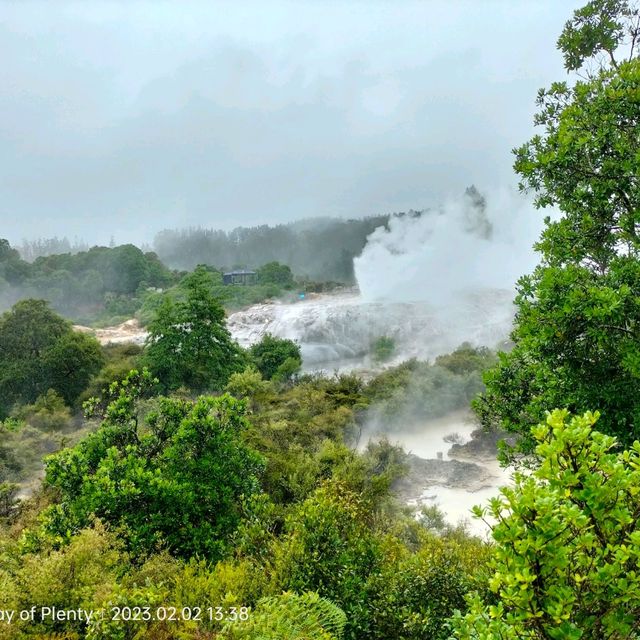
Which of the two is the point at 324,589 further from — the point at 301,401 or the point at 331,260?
the point at 331,260

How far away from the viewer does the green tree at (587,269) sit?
5027 mm

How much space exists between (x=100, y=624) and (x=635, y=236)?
7.17 metres

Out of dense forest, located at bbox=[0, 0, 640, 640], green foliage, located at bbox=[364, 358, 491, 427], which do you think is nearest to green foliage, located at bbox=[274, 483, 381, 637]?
dense forest, located at bbox=[0, 0, 640, 640]

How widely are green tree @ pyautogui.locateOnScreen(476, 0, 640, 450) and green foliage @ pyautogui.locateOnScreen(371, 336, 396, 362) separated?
28.5m

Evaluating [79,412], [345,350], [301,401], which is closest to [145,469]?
[301,401]

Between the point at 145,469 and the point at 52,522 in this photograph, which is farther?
the point at 145,469

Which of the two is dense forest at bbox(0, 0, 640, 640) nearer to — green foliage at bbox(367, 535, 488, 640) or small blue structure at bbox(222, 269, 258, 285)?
green foliage at bbox(367, 535, 488, 640)

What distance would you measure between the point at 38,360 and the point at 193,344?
10.3 metres

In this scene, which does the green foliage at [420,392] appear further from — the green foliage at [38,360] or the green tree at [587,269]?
the green foliage at [38,360]

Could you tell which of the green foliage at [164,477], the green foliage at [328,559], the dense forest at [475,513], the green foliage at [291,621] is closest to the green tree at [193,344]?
the dense forest at [475,513]

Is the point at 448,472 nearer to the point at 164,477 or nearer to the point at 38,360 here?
the point at 164,477

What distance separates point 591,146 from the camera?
222 inches

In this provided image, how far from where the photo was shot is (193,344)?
22172 millimetres

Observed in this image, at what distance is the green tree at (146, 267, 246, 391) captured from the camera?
70.6ft
